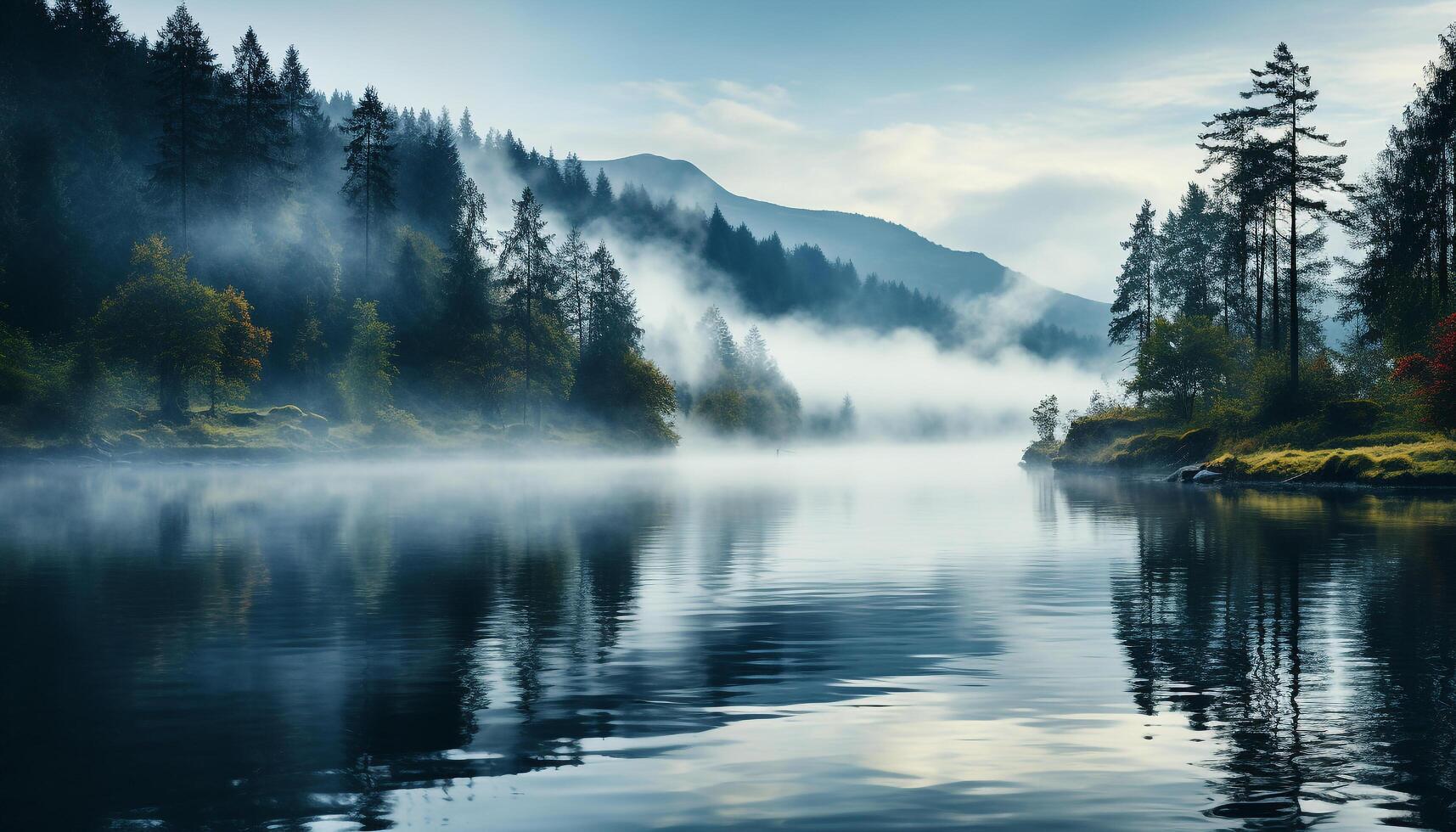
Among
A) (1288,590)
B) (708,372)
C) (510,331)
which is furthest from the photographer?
(708,372)

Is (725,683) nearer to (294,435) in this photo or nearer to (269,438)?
(269,438)

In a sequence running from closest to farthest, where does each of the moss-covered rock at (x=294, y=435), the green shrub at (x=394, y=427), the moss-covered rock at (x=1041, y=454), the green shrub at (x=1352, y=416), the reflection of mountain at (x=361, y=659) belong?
the reflection of mountain at (x=361, y=659) < the green shrub at (x=1352, y=416) < the moss-covered rock at (x=294, y=435) < the green shrub at (x=394, y=427) < the moss-covered rock at (x=1041, y=454)

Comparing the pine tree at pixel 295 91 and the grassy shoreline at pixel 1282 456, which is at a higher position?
the pine tree at pixel 295 91

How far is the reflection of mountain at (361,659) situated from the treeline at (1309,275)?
4852cm

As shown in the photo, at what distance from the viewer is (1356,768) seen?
9.68 metres

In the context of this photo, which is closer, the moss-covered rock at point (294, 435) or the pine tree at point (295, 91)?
the moss-covered rock at point (294, 435)

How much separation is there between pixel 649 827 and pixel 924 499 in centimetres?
4834

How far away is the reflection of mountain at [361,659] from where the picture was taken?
393 inches

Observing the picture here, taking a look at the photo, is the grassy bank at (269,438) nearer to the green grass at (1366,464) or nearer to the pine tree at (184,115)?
the pine tree at (184,115)

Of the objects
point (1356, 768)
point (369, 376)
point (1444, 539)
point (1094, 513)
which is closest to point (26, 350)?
point (369, 376)

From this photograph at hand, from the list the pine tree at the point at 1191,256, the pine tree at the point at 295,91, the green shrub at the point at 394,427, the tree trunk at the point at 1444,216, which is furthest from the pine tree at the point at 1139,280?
the pine tree at the point at 295,91

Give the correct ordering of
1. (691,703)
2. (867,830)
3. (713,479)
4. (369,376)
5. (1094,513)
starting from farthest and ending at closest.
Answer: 1. (369,376)
2. (713,479)
3. (1094,513)
4. (691,703)
5. (867,830)

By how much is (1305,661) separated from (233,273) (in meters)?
120

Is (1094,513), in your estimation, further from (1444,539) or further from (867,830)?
(867,830)
